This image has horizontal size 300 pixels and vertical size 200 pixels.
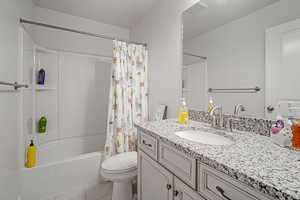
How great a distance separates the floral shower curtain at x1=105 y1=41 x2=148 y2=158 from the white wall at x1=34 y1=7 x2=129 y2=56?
963 millimetres

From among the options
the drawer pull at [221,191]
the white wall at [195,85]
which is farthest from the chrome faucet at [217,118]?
the drawer pull at [221,191]

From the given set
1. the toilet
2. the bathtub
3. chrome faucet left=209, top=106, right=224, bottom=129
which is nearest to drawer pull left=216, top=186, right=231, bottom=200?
chrome faucet left=209, top=106, right=224, bottom=129

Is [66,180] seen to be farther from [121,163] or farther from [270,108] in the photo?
[270,108]

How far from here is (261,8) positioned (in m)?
0.89

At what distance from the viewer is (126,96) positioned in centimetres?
187

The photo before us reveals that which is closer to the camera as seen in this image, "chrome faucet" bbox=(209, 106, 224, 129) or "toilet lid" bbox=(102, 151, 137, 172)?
"chrome faucet" bbox=(209, 106, 224, 129)

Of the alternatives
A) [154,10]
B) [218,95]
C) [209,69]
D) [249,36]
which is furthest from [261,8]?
[154,10]

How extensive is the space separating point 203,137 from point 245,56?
653 millimetres

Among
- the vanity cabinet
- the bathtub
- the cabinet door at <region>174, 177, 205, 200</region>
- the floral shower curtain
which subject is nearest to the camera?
the vanity cabinet

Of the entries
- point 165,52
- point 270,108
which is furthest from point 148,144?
point 165,52

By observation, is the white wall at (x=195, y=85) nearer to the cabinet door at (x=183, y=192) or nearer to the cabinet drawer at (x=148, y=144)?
the cabinet drawer at (x=148, y=144)

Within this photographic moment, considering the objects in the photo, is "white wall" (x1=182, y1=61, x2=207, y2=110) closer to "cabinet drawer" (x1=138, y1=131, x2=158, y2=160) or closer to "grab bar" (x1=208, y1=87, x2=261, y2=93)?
"grab bar" (x1=208, y1=87, x2=261, y2=93)

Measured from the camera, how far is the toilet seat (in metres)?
1.35

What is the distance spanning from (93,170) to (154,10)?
91.6 inches
